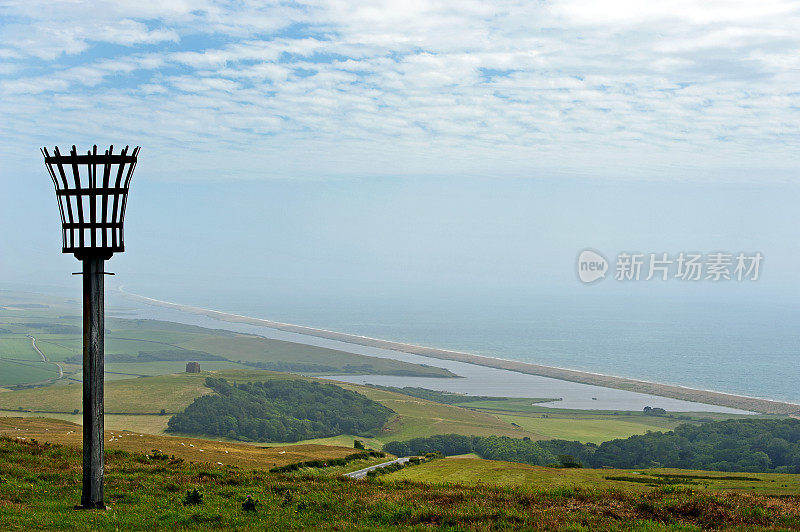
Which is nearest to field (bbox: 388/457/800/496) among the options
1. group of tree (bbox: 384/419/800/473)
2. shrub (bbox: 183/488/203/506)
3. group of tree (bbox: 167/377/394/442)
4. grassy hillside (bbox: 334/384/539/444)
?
shrub (bbox: 183/488/203/506)

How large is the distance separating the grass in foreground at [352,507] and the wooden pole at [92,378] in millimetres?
667

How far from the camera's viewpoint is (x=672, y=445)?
100 meters

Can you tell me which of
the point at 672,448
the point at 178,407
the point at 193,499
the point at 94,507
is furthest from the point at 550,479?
the point at 178,407

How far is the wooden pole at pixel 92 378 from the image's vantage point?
18.2m

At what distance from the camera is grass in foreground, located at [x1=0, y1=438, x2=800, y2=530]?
16.5 m

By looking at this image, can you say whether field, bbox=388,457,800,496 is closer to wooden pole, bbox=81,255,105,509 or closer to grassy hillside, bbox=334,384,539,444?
wooden pole, bbox=81,255,105,509

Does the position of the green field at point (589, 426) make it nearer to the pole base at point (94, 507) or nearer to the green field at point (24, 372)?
the pole base at point (94, 507)

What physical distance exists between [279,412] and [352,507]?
400 ft

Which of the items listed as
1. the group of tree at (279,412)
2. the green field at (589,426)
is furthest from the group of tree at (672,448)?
the group of tree at (279,412)

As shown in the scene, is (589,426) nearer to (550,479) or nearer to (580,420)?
(580,420)

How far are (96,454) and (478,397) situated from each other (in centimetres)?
14979

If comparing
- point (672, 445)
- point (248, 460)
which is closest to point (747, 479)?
point (248, 460)

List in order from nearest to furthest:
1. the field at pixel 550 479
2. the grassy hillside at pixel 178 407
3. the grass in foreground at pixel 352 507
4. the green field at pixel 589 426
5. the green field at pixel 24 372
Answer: the grass in foreground at pixel 352 507, the field at pixel 550 479, the green field at pixel 589 426, the grassy hillside at pixel 178 407, the green field at pixel 24 372

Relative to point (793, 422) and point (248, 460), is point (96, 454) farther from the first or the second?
point (793, 422)
